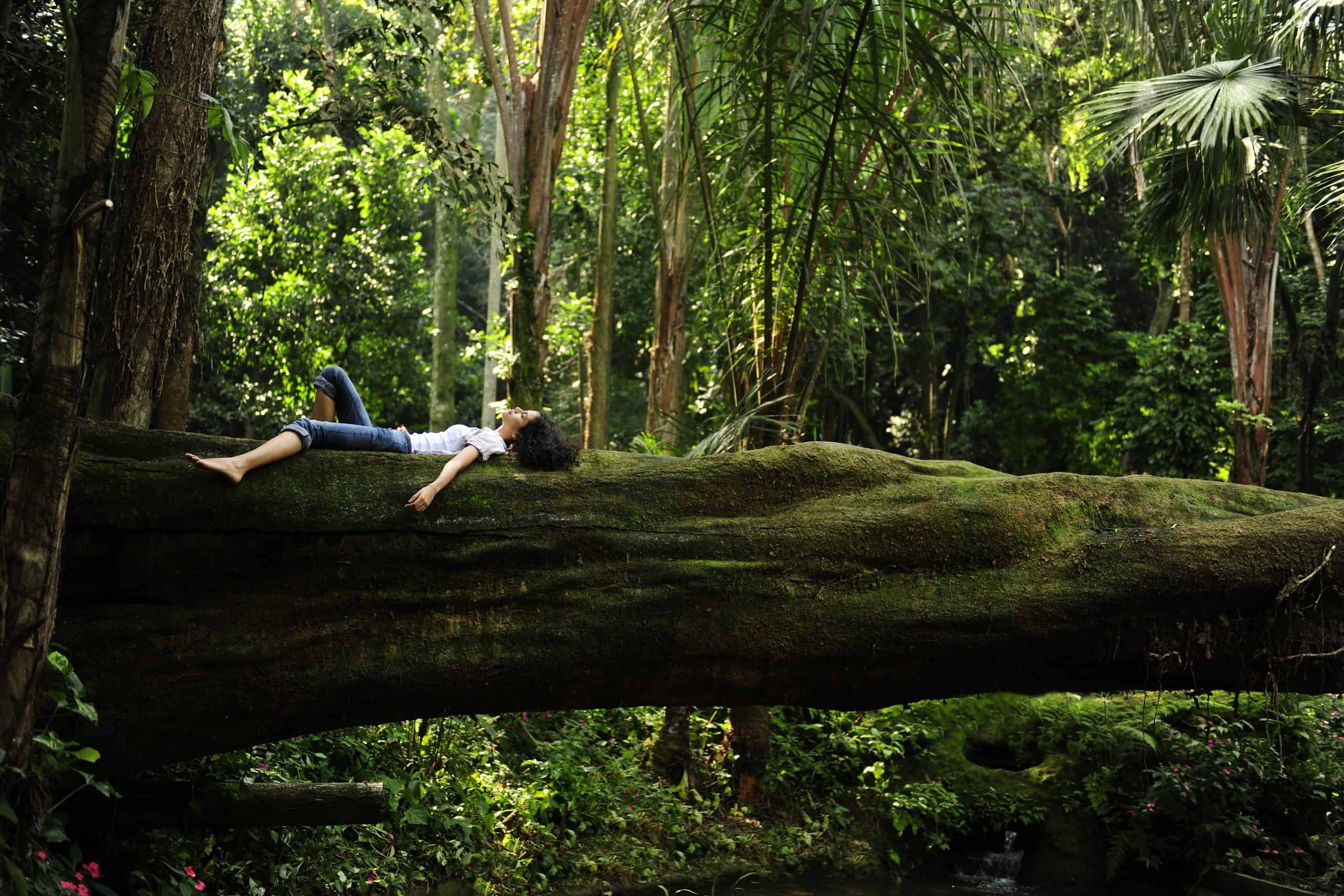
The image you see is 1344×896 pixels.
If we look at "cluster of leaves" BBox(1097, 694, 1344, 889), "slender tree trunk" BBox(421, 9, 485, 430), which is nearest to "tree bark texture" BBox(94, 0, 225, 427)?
"cluster of leaves" BBox(1097, 694, 1344, 889)

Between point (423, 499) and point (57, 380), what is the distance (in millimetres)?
1234

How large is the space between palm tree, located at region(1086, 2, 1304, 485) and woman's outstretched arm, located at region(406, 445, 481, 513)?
6.71 metres

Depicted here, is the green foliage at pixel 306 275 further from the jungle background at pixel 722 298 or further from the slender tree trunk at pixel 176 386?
the slender tree trunk at pixel 176 386

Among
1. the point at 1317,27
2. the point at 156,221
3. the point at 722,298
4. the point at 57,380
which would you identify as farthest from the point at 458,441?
the point at 1317,27

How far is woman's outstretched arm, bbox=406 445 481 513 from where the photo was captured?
3.90 m

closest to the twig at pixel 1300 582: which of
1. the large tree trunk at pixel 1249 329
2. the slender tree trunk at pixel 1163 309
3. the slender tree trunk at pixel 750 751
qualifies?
the slender tree trunk at pixel 750 751

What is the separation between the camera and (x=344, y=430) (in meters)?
4.20

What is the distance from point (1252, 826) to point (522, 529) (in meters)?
6.36

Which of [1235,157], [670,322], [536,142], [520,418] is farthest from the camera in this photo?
[670,322]

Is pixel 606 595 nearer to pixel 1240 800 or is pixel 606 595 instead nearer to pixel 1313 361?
pixel 1240 800

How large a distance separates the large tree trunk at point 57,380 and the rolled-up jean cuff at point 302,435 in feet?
2.46

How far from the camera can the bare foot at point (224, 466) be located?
12.4 ft

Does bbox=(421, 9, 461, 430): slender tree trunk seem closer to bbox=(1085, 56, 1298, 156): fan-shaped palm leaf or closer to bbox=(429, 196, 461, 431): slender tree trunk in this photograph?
bbox=(429, 196, 461, 431): slender tree trunk

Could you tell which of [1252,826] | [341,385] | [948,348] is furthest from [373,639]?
[948,348]
